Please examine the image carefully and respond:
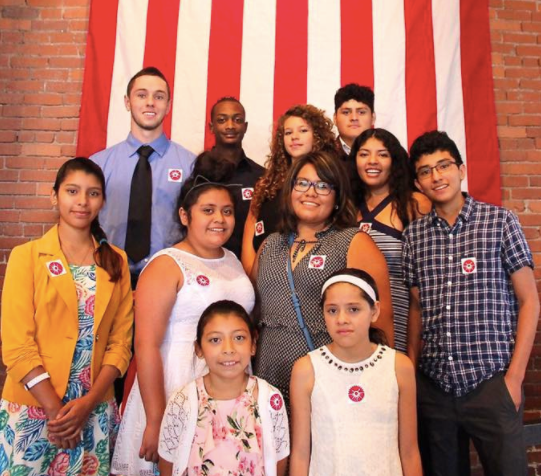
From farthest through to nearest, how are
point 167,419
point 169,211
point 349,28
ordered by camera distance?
1. point 349,28
2. point 169,211
3. point 167,419

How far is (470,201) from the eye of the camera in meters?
2.27

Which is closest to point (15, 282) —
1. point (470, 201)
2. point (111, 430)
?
point (111, 430)

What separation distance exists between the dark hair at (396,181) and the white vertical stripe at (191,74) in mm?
1304

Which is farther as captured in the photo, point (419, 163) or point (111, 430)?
point (419, 163)

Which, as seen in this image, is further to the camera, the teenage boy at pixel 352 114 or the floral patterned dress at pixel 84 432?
the teenage boy at pixel 352 114

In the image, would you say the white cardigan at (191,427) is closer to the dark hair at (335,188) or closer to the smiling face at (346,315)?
the smiling face at (346,315)

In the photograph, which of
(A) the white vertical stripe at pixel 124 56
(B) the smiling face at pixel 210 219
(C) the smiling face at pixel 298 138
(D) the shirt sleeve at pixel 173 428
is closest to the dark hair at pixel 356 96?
(C) the smiling face at pixel 298 138

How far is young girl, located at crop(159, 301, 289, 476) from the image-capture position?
5.95ft

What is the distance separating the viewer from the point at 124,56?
11.9 feet

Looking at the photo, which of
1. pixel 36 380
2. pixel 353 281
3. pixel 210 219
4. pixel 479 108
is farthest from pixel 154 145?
pixel 479 108

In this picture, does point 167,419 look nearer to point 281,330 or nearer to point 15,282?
point 281,330

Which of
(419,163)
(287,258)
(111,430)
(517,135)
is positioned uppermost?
(517,135)

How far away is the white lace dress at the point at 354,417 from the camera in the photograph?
6.05 feet

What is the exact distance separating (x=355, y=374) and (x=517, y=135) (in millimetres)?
2625
